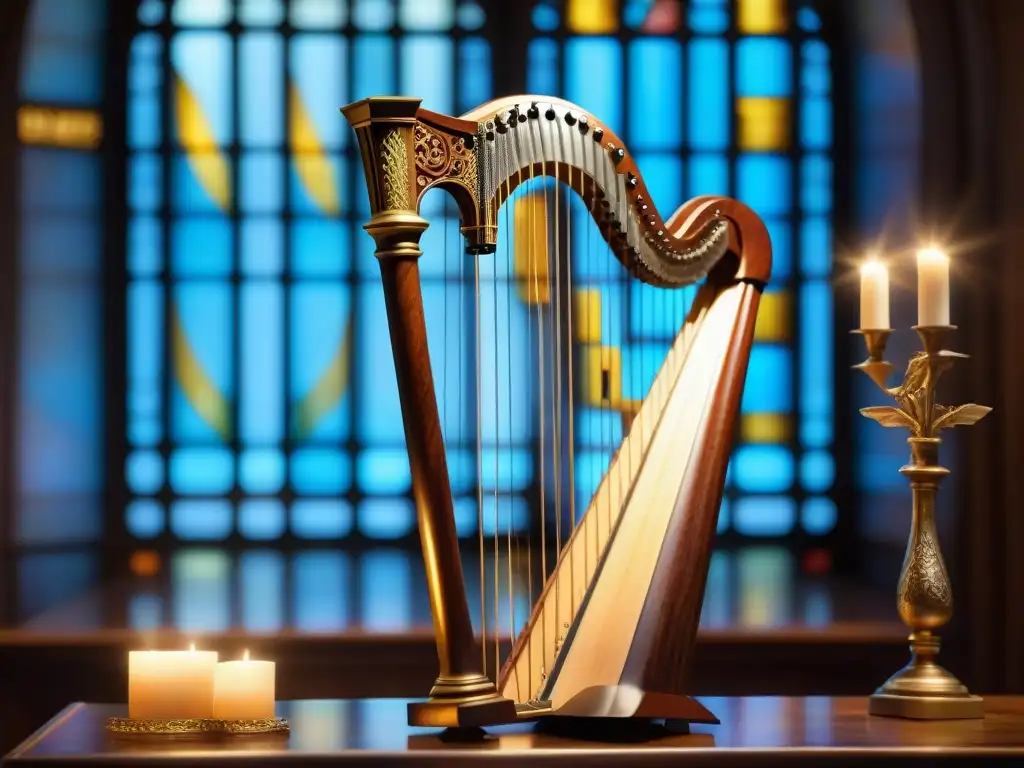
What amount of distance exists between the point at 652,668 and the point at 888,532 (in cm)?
336

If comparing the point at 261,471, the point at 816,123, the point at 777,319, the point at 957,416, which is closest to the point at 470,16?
the point at 816,123

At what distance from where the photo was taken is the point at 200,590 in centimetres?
518

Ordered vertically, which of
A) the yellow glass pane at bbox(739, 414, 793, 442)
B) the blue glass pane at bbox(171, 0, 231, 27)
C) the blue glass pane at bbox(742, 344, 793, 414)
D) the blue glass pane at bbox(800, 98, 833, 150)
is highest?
the blue glass pane at bbox(171, 0, 231, 27)

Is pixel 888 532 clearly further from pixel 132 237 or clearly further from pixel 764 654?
pixel 132 237

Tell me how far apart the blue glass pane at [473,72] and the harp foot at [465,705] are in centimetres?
438

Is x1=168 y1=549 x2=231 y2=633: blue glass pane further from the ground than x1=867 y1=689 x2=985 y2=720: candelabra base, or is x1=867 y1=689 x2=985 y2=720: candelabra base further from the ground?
x1=867 y1=689 x2=985 y2=720: candelabra base

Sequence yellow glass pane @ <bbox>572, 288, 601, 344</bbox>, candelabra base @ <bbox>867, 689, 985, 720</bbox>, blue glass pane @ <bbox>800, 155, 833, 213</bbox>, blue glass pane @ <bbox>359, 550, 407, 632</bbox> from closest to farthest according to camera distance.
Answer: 1. candelabra base @ <bbox>867, 689, 985, 720</bbox>
2. blue glass pane @ <bbox>359, 550, 407, 632</bbox>
3. yellow glass pane @ <bbox>572, 288, 601, 344</bbox>
4. blue glass pane @ <bbox>800, 155, 833, 213</bbox>

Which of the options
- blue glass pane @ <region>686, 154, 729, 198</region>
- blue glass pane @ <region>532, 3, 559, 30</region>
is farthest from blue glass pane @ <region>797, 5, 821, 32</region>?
blue glass pane @ <region>532, 3, 559, 30</region>

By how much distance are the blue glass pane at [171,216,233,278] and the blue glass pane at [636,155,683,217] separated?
1.60 m

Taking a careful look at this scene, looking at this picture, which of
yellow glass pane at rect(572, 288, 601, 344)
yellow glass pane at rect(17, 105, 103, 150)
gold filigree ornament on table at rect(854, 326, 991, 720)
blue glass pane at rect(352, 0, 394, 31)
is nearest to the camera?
gold filigree ornament on table at rect(854, 326, 991, 720)

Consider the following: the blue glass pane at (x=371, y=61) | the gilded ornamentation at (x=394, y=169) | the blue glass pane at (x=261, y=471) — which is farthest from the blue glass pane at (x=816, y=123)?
the gilded ornamentation at (x=394, y=169)

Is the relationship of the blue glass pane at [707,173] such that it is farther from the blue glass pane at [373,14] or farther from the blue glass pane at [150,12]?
the blue glass pane at [150,12]

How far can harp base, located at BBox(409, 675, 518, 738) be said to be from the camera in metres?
2.04

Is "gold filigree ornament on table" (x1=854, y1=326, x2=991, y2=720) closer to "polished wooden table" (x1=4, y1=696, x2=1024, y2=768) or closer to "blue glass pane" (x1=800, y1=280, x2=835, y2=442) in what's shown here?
"polished wooden table" (x1=4, y1=696, x2=1024, y2=768)
